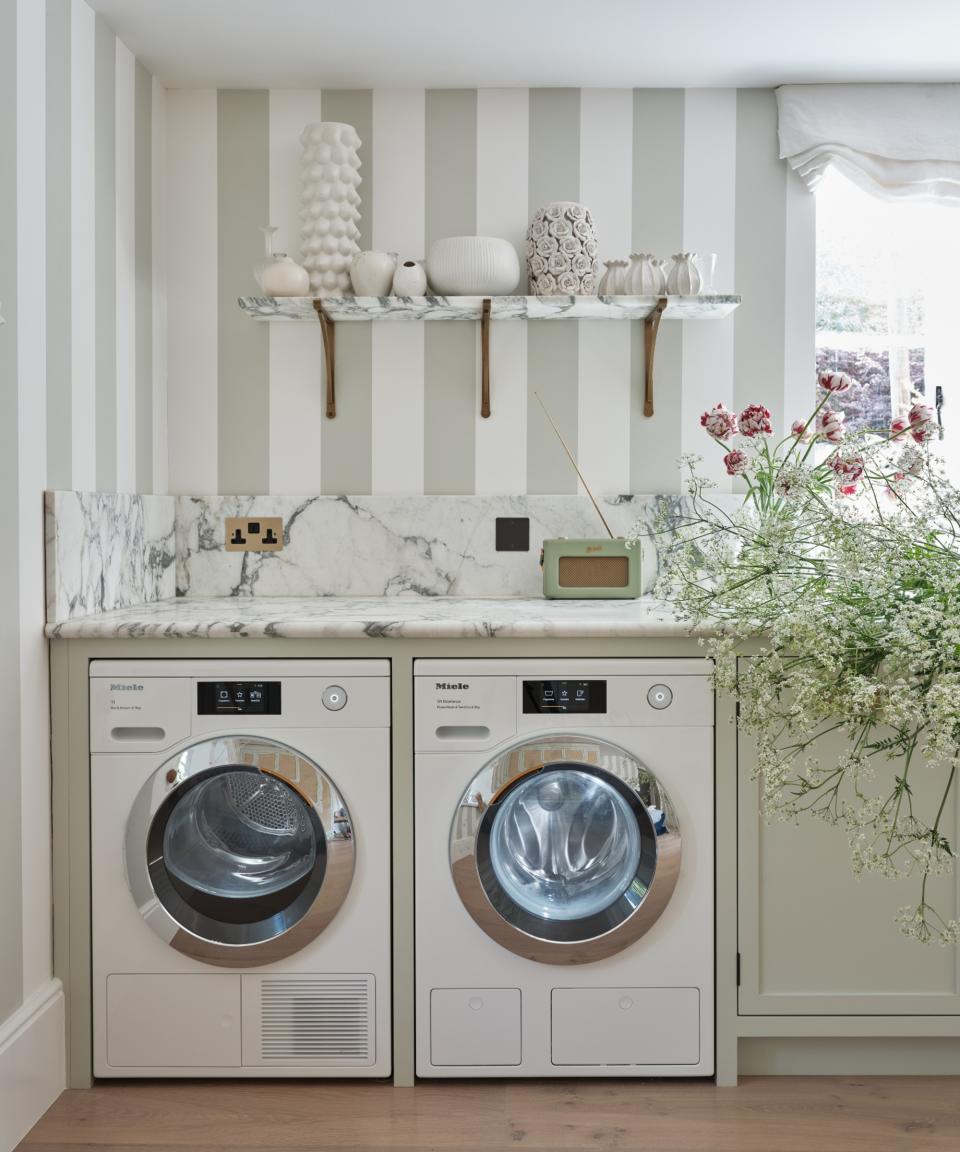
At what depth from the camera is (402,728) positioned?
1.94m

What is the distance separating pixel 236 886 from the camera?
1949 mm

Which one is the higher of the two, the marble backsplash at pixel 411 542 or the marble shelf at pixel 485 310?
the marble shelf at pixel 485 310

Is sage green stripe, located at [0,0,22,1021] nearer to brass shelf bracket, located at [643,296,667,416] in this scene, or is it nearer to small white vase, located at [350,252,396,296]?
small white vase, located at [350,252,396,296]

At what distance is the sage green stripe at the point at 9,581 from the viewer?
179cm

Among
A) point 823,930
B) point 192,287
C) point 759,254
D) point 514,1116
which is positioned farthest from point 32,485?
point 759,254

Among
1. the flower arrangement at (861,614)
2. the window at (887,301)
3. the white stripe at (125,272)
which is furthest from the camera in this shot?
the window at (887,301)

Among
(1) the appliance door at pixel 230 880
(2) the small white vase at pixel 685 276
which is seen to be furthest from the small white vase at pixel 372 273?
(1) the appliance door at pixel 230 880

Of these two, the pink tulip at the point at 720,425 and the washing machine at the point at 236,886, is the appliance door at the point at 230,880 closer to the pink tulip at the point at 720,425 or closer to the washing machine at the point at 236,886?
the washing machine at the point at 236,886

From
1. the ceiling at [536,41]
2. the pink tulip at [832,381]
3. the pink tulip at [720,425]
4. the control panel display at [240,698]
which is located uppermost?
the ceiling at [536,41]

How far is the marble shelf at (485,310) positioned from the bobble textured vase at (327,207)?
0.07 meters

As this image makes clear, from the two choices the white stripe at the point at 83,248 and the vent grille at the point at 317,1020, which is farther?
the white stripe at the point at 83,248

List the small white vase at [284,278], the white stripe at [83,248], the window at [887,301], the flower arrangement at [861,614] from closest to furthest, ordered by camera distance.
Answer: the flower arrangement at [861,614], the white stripe at [83,248], the small white vase at [284,278], the window at [887,301]

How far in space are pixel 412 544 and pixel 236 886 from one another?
103 centimetres

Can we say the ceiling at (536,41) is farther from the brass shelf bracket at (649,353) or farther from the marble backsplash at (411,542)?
the marble backsplash at (411,542)
